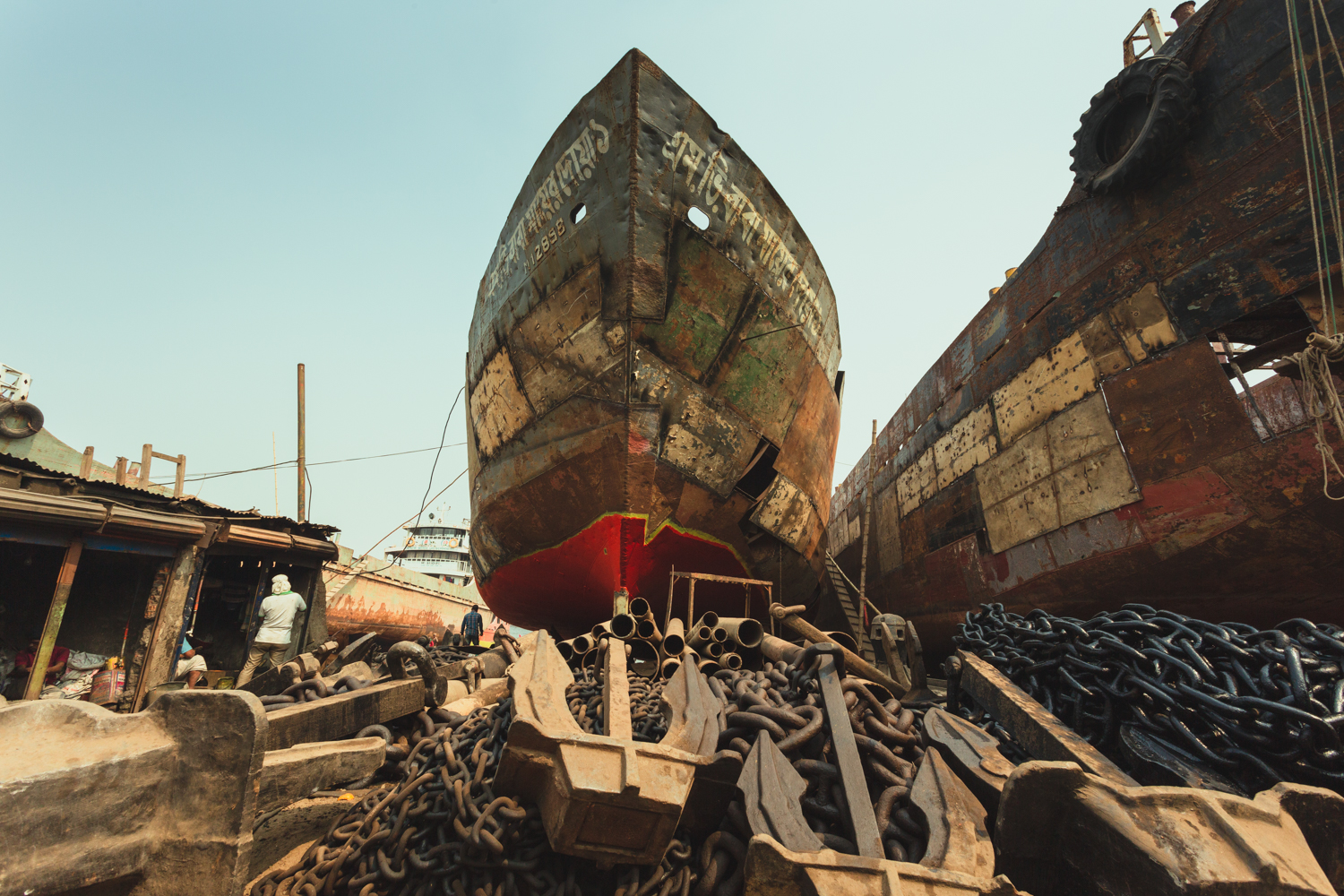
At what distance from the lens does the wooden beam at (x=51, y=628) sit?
6641 mm

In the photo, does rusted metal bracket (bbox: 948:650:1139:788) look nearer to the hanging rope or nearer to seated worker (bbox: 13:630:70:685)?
the hanging rope

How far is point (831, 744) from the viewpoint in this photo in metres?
2.39

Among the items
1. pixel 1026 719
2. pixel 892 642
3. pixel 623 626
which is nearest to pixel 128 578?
pixel 623 626

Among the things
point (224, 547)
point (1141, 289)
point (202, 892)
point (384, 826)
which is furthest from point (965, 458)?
point (224, 547)

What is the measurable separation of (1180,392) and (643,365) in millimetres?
5184

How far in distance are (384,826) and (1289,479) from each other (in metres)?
6.58

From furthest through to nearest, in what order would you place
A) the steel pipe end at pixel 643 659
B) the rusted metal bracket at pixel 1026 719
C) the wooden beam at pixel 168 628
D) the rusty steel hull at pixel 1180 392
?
1. the wooden beam at pixel 168 628
2. the steel pipe end at pixel 643 659
3. the rusty steel hull at pixel 1180 392
4. the rusted metal bracket at pixel 1026 719

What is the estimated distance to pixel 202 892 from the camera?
1628 millimetres

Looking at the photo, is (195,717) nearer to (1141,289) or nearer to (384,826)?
(384,826)

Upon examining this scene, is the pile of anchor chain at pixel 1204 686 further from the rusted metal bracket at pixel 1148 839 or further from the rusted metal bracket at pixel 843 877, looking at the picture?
the rusted metal bracket at pixel 843 877

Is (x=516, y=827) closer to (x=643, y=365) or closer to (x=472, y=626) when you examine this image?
(x=643, y=365)

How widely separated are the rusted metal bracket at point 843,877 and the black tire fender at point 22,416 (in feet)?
74.6

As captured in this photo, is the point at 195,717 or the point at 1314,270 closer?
the point at 195,717

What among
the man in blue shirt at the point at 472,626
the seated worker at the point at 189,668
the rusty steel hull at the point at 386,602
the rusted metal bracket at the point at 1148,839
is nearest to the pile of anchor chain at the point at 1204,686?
the rusted metal bracket at the point at 1148,839
